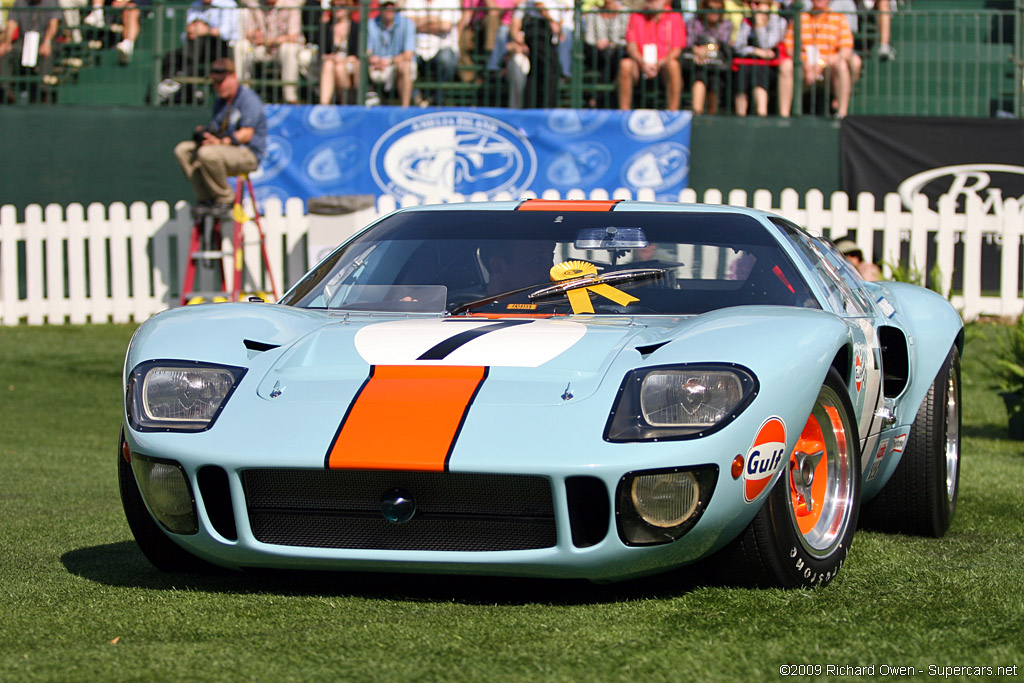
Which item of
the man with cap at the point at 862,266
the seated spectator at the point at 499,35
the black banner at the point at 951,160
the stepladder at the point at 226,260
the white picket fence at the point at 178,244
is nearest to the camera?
the man with cap at the point at 862,266

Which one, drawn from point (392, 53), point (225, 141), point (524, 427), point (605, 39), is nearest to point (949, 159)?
point (605, 39)

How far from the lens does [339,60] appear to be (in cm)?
1412

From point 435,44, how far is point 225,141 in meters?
3.61

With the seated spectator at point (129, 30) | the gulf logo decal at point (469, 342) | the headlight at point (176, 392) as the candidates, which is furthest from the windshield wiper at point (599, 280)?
the seated spectator at point (129, 30)

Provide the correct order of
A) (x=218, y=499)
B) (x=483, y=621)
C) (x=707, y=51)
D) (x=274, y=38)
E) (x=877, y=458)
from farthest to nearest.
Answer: (x=274, y=38) < (x=707, y=51) < (x=877, y=458) < (x=218, y=499) < (x=483, y=621)

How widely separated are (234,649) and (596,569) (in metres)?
0.86

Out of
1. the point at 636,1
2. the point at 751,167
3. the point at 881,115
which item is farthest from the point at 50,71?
the point at 881,115

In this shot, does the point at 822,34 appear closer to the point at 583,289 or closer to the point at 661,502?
the point at 583,289

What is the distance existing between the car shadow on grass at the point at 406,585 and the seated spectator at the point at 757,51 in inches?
443

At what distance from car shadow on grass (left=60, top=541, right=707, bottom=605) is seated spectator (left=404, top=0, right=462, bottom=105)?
11128mm

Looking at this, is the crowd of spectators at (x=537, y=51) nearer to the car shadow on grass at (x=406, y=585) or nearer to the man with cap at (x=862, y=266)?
the man with cap at (x=862, y=266)

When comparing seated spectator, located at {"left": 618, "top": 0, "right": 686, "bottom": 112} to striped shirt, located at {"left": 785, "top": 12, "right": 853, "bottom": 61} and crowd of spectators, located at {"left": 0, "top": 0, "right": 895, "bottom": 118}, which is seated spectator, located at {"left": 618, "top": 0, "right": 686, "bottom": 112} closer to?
crowd of spectators, located at {"left": 0, "top": 0, "right": 895, "bottom": 118}

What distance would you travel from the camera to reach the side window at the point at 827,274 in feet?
13.5

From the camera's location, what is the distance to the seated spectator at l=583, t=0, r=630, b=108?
14.3m
